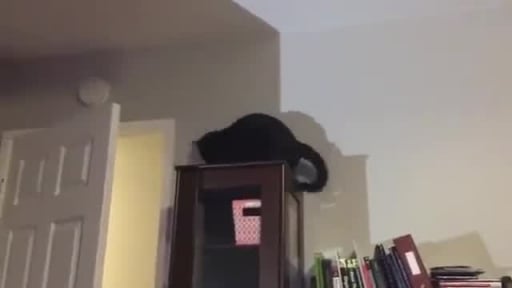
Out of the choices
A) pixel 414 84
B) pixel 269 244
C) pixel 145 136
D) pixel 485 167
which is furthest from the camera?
pixel 145 136

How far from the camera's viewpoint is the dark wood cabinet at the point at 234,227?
93.5 inches

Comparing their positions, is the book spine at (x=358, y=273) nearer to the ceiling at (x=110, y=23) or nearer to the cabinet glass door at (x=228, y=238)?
the cabinet glass door at (x=228, y=238)

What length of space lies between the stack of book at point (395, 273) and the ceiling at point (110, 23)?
43.5 inches

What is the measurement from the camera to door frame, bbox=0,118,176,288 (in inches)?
107

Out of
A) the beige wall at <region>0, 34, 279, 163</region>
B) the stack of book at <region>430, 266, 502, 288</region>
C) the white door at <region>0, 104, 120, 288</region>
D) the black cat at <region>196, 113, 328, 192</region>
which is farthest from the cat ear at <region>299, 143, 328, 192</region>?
the white door at <region>0, 104, 120, 288</region>

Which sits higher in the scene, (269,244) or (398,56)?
(398,56)

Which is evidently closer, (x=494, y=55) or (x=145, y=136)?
(x=494, y=55)

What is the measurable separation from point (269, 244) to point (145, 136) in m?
0.98

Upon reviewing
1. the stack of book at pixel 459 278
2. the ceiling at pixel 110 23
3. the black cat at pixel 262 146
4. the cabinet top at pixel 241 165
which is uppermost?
the ceiling at pixel 110 23

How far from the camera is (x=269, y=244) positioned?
2.35 m

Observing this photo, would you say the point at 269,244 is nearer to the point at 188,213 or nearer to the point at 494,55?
the point at 188,213

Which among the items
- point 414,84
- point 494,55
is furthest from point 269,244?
point 494,55

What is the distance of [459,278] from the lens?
2262 millimetres

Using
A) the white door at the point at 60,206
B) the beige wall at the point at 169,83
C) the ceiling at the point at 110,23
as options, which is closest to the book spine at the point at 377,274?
the beige wall at the point at 169,83
